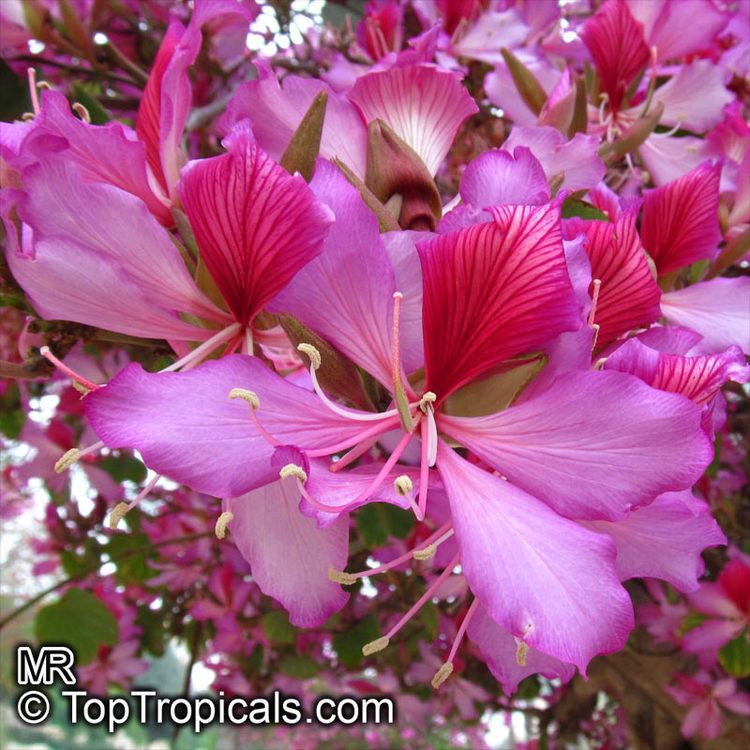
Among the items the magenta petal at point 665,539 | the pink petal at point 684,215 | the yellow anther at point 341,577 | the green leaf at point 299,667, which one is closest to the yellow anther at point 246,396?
the yellow anther at point 341,577

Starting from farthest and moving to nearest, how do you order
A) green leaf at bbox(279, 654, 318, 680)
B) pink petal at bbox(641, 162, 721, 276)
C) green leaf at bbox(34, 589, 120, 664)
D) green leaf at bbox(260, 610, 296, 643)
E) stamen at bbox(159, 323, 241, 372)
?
green leaf at bbox(279, 654, 318, 680)
green leaf at bbox(260, 610, 296, 643)
green leaf at bbox(34, 589, 120, 664)
pink petal at bbox(641, 162, 721, 276)
stamen at bbox(159, 323, 241, 372)

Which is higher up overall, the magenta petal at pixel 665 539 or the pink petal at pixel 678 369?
the pink petal at pixel 678 369

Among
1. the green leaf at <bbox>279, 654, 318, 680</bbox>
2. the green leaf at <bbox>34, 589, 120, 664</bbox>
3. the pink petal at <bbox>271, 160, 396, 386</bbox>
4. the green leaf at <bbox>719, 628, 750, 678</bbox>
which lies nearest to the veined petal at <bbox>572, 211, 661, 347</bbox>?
the pink petal at <bbox>271, 160, 396, 386</bbox>

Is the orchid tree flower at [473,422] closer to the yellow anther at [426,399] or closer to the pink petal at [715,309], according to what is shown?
the yellow anther at [426,399]

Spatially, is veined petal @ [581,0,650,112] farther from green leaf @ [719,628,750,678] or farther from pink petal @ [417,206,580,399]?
green leaf @ [719,628,750,678]

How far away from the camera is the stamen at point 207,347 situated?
438 mm

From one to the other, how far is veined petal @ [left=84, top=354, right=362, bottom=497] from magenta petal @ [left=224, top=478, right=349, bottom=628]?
62 millimetres

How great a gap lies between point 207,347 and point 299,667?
1.54 metres

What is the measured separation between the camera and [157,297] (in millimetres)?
431

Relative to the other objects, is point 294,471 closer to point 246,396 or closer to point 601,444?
point 246,396

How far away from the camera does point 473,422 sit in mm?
411

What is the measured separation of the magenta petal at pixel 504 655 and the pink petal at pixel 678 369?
0.17 meters

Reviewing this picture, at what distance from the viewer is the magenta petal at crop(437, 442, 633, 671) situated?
1.13ft

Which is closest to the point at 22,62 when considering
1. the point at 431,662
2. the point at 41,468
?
the point at 41,468
